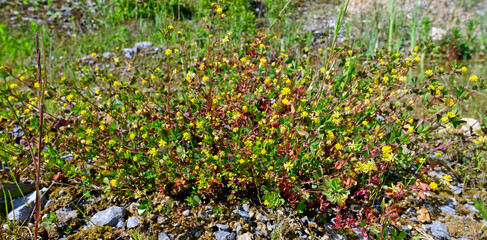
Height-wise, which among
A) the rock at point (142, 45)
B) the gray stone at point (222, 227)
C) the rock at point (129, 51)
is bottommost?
the gray stone at point (222, 227)

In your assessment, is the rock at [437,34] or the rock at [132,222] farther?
the rock at [437,34]

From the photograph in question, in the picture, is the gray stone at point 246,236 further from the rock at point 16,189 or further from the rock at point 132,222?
the rock at point 16,189

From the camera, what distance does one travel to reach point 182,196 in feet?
6.86

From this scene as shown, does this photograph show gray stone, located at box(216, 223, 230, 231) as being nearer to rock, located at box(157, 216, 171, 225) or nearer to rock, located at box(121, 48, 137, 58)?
rock, located at box(157, 216, 171, 225)

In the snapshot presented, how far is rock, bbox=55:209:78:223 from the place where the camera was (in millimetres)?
1851

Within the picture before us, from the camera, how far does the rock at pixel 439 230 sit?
A: 1.94 meters

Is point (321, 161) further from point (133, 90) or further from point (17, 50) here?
point (17, 50)

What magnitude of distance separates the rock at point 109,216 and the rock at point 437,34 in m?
5.82

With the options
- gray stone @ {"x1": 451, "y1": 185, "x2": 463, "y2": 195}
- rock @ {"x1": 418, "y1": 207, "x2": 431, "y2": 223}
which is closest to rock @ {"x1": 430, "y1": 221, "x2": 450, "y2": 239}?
rock @ {"x1": 418, "y1": 207, "x2": 431, "y2": 223}

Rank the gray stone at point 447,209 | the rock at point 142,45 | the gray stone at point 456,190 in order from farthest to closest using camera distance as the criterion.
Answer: the rock at point 142,45, the gray stone at point 456,190, the gray stone at point 447,209

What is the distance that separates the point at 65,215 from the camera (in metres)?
1.87

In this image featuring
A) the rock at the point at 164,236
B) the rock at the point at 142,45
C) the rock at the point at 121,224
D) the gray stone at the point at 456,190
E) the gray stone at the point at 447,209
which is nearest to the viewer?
the rock at the point at 164,236

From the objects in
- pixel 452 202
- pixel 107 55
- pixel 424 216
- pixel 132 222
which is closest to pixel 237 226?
pixel 132 222

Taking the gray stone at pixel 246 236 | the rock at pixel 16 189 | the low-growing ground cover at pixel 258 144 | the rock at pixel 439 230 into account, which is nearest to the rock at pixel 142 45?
the low-growing ground cover at pixel 258 144
